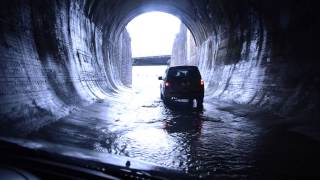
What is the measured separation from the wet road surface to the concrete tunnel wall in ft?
2.99

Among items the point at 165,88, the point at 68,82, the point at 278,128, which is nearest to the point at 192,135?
the point at 278,128

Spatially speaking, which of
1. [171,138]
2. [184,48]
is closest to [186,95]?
[171,138]

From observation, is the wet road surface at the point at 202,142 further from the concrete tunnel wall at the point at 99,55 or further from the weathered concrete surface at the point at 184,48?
the weathered concrete surface at the point at 184,48

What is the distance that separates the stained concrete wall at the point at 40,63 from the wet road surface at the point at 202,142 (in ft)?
2.03

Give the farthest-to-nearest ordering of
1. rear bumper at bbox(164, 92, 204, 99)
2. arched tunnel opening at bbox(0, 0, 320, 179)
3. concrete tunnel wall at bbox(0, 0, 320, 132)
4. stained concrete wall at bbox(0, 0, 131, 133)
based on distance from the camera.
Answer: rear bumper at bbox(164, 92, 204, 99), concrete tunnel wall at bbox(0, 0, 320, 132), stained concrete wall at bbox(0, 0, 131, 133), arched tunnel opening at bbox(0, 0, 320, 179)

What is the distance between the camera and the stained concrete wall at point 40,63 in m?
7.68

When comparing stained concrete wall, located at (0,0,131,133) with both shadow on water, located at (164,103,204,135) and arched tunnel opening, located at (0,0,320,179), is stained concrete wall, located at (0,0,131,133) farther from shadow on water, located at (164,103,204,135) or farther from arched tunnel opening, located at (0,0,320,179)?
shadow on water, located at (164,103,204,135)

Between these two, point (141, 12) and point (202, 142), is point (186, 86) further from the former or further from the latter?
point (141, 12)

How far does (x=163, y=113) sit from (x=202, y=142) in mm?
5573

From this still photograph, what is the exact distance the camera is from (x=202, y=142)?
7.25 meters

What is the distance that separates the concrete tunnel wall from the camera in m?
8.41

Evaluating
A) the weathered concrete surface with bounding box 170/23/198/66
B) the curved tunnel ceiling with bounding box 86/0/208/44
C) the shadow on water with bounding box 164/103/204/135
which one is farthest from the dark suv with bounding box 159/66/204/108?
the weathered concrete surface with bounding box 170/23/198/66

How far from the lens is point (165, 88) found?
15727 millimetres

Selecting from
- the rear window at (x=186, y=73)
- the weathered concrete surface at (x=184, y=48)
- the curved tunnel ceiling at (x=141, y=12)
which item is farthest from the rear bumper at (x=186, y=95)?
the weathered concrete surface at (x=184, y=48)
